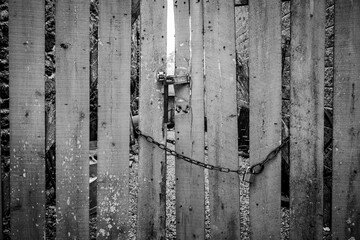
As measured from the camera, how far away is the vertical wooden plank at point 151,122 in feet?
5.39

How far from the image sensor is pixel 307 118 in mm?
1683

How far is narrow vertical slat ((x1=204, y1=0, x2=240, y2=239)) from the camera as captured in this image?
1651 millimetres

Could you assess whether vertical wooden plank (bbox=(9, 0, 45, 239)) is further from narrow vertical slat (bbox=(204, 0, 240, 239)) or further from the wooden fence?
narrow vertical slat (bbox=(204, 0, 240, 239))

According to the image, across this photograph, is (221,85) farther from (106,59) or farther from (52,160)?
(52,160)

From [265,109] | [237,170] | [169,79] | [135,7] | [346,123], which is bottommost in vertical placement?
[237,170]

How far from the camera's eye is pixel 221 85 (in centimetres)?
168

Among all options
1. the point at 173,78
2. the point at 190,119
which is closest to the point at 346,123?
the point at 190,119

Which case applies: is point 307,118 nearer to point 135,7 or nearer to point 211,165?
point 211,165

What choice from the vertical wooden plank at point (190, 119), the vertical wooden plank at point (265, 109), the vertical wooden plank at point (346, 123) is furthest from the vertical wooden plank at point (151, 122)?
the vertical wooden plank at point (346, 123)

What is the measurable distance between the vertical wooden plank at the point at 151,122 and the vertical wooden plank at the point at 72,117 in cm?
37

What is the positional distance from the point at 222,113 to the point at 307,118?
1.91ft

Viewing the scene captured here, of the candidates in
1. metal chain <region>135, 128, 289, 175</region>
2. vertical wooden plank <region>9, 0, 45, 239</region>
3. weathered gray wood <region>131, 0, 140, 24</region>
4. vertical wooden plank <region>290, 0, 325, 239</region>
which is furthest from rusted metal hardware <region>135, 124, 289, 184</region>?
weathered gray wood <region>131, 0, 140, 24</region>

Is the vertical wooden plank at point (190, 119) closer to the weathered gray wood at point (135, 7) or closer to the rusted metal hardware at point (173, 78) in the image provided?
the rusted metal hardware at point (173, 78)

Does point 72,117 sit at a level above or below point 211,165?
above
